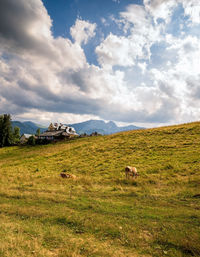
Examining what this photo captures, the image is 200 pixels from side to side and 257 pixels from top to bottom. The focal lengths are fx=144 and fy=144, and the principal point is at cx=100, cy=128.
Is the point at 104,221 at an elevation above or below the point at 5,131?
below

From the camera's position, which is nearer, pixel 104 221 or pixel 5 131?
pixel 104 221

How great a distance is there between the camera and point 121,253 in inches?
230

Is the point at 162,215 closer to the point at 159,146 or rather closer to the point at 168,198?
the point at 168,198

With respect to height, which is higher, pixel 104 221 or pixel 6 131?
pixel 6 131

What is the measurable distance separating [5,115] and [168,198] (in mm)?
97415

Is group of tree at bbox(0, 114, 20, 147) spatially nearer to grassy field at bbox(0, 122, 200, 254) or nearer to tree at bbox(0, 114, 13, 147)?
tree at bbox(0, 114, 13, 147)

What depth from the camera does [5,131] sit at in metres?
81.8

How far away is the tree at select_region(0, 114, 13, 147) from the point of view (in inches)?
3151

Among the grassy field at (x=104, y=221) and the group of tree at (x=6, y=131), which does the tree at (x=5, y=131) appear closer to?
the group of tree at (x=6, y=131)

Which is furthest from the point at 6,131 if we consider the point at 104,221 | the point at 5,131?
the point at 104,221

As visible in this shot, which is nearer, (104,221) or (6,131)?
(104,221)

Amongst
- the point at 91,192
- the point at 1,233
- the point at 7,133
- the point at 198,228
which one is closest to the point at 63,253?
the point at 1,233

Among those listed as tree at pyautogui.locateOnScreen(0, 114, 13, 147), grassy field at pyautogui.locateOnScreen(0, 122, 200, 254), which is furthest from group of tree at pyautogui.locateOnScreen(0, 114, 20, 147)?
grassy field at pyautogui.locateOnScreen(0, 122, 200, 254)

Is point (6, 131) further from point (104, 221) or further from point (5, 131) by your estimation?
point (104, 221)
